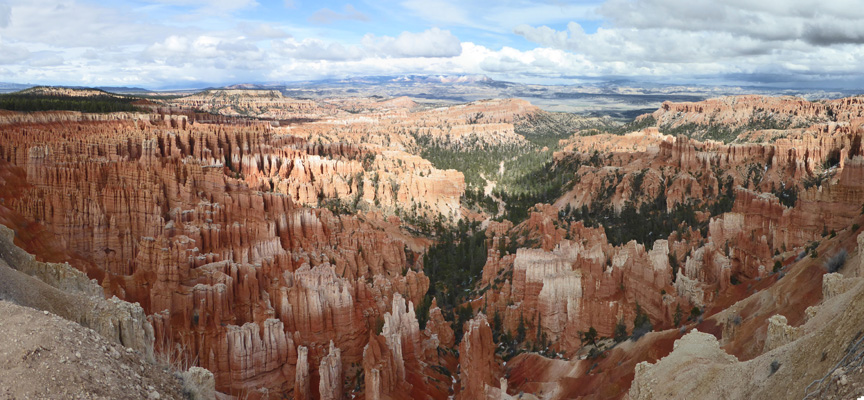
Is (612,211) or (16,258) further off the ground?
(16,258)

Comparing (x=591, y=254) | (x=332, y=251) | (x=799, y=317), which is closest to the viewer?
(x=799, y=317)

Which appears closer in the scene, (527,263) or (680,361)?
(680,361)

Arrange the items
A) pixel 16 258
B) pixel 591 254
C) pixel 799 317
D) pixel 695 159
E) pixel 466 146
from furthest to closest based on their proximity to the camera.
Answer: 1. pixel 466 146
2. pixel 695 159
3. pixel 591 254
4. pixel 799 317
5. pixel 16 258

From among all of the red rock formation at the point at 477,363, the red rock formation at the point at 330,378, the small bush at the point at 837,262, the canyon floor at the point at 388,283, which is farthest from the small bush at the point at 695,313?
the red rock formation at the point at 330,378

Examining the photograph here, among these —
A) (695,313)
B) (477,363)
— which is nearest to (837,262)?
(695,313)

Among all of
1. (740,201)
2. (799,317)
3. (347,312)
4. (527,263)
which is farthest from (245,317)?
(740,201)

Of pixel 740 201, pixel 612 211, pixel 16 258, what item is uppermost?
pixel 16 258

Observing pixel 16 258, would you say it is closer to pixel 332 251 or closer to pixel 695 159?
pixel 332 251
